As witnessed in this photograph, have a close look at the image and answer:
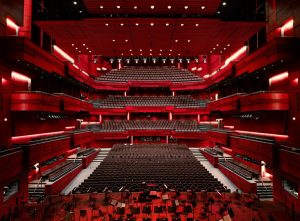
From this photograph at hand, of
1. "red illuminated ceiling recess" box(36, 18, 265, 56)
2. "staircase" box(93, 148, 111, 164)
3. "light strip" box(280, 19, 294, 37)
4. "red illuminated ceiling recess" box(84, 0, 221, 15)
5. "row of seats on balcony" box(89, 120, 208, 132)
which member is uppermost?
"red illuminated ceiling recess" box(84, 0, 221, 15)

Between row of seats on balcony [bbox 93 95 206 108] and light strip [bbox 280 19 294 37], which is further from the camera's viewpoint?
row of seats on balcony [bbox 93 95 206 108]

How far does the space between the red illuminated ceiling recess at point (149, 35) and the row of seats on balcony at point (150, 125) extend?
8622mm

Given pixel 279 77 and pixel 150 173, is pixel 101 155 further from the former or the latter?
pixel 279 77

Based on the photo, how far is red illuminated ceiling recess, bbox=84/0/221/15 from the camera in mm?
8680

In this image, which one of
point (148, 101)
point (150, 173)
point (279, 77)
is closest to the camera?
point (279, 77)

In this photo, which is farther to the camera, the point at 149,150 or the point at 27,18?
the point at 149,150

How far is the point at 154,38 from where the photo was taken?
11.8 metres

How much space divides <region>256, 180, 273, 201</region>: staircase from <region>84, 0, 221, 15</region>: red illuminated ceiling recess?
880 centimetres

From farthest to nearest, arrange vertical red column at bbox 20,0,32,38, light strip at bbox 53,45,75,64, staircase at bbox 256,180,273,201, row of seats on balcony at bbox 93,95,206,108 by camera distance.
A: row of seats on balcony at bbox 93,95,206,108 < light strip at bbox 53,45,75,64 < vertical red column at bbox 20,0,32,38 < staircase at bbox 256,180,273,201

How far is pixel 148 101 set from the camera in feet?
79.1

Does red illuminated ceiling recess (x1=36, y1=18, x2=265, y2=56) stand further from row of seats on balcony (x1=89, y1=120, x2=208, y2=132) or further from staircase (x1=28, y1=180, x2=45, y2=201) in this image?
row of seats on balcony (x1=89, y1=120, x2=208, y2=132)

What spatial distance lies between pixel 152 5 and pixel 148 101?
15.6 metres

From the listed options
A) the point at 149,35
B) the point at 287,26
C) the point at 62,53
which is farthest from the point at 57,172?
the point at 287,26

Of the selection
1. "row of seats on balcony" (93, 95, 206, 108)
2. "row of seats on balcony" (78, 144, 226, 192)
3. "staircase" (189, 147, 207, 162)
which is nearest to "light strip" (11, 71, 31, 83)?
"row of seats on balcony" (78, 144, 226, 192)
